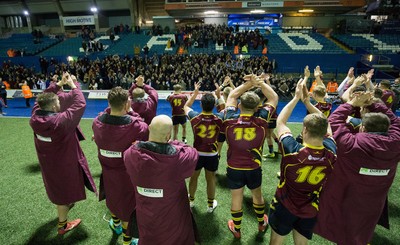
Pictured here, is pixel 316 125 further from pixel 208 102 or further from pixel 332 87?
pixel 332 87

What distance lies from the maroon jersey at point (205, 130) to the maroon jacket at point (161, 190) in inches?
58.8

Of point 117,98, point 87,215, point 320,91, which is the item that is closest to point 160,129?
point 117,98

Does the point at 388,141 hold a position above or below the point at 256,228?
above

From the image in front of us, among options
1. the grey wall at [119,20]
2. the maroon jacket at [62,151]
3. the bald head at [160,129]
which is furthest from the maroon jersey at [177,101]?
the grey wall at [119,20]

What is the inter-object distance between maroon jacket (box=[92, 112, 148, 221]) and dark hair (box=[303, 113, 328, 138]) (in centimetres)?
181

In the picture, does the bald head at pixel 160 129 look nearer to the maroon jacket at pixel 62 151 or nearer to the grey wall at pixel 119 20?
the maroon jacket at pixel 62 151

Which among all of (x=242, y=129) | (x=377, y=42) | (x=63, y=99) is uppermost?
(x=377, y=42)

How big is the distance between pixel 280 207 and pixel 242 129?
1.05 metres

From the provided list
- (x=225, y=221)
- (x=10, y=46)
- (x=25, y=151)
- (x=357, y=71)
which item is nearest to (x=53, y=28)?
(x=10, y=46)

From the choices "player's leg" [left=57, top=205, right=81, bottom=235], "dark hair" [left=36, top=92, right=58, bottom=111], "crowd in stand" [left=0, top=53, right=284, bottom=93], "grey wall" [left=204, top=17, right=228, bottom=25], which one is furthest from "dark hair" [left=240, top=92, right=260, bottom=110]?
"grey wall" [left=204, top=17, right=228, bottom=25]

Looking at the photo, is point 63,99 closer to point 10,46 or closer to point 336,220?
point 336,220

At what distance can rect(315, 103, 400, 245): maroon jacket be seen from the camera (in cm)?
269

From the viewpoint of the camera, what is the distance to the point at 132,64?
18.0 m

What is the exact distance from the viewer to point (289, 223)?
9.15 ft
